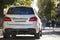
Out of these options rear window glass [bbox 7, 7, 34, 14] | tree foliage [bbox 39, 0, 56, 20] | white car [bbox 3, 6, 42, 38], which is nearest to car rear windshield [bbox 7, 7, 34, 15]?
rear window glass [bbox 7, 7, 34, 14]

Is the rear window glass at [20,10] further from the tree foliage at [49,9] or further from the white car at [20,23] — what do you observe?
the tree foliage at [49,9]

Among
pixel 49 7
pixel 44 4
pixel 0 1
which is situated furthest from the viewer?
pixel 44 4

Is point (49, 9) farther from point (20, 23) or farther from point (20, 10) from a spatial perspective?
point (20, 23)

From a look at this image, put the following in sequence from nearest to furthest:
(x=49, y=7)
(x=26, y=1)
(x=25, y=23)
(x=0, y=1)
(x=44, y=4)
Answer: (x=25, y=23), (x=0, y=1), (x=26, y=1), (x=49, y=7), (x=44, y=4)

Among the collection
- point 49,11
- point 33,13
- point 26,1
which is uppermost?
point 33,13

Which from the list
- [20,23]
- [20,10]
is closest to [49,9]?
[20,10]

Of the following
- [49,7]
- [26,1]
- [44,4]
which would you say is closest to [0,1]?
[26,1]

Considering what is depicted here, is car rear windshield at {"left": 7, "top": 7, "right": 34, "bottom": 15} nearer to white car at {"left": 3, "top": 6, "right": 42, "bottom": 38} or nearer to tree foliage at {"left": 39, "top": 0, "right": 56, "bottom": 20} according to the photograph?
white car at {"left": 3, "top": 6, "right": 42, "bottom": 38}

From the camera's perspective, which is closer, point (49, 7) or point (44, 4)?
point (49, 7)

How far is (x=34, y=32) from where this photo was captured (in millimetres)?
14125

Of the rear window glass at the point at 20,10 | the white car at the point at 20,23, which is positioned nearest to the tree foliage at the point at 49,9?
the rear window glass at the point at 20,10

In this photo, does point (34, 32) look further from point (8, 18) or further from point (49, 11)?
point (49, 11)

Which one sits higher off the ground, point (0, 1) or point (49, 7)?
point (0, 1)

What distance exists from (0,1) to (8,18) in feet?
40.3
